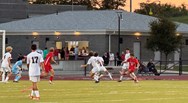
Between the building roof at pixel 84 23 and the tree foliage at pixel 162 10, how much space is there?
4384 cm

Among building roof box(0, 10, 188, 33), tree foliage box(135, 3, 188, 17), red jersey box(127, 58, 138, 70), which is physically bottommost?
red jersey box(127, 58, 138, 70)

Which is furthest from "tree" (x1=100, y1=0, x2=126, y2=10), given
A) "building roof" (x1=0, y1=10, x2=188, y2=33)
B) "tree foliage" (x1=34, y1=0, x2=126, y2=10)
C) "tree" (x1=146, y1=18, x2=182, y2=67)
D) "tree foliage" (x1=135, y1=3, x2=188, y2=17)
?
"tree" (x1=146, y1=18, x2=182, y2=67)

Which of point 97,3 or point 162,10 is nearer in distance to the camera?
point 97,3

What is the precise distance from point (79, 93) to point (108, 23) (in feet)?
128

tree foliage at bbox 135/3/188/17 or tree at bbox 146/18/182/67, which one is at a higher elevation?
tree foliage at bbox 135/3/188/17

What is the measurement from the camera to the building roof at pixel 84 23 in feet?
206

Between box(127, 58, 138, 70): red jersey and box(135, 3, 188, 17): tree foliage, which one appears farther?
box(135, 3, 188, 17): tree foliage

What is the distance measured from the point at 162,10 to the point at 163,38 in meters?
71.2

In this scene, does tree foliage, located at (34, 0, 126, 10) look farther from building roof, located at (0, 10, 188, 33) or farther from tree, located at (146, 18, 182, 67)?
tree, located at (146, 18, 182, 67)

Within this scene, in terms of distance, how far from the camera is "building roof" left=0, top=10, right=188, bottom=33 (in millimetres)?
62844

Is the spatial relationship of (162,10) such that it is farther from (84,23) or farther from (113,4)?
(84,23)

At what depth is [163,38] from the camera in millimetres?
61125

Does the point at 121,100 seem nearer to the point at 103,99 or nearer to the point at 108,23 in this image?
the point at 103,99

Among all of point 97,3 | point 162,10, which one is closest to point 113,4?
point 97,3
